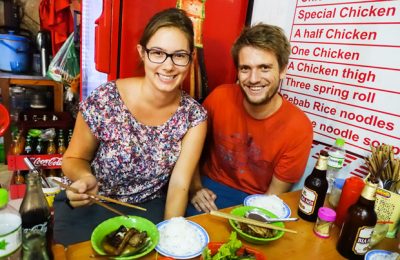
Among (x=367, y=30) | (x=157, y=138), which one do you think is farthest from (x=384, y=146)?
(x=157, y=138)

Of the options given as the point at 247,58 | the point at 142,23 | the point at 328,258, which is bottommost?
the point at 328,258

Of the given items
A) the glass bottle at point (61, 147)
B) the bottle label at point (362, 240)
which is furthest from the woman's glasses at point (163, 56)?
the glass bottle at point (61, 147)

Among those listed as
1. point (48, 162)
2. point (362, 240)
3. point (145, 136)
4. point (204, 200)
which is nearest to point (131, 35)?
point (145, 136)

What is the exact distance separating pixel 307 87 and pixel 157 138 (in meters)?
1.04

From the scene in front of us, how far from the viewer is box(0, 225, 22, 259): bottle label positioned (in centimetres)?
61

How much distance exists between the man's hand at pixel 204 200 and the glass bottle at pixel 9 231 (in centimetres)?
100

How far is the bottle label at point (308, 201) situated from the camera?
3.69 ft

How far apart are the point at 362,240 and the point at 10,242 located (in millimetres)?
991

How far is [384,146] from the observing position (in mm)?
1352

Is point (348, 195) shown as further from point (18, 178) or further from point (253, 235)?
point (18, 178)

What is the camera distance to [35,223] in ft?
2.37

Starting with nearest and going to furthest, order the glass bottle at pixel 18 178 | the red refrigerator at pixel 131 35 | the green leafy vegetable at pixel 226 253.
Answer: the green leafy vegetable at pixel 226 253, the red refrigerator at pixel 131 35, the glass bottle at pixel 18 178

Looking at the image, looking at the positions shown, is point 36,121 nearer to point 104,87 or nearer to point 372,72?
point 104,87

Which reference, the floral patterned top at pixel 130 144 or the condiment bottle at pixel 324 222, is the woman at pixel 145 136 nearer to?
the floral patterned top at pixel 130 144
